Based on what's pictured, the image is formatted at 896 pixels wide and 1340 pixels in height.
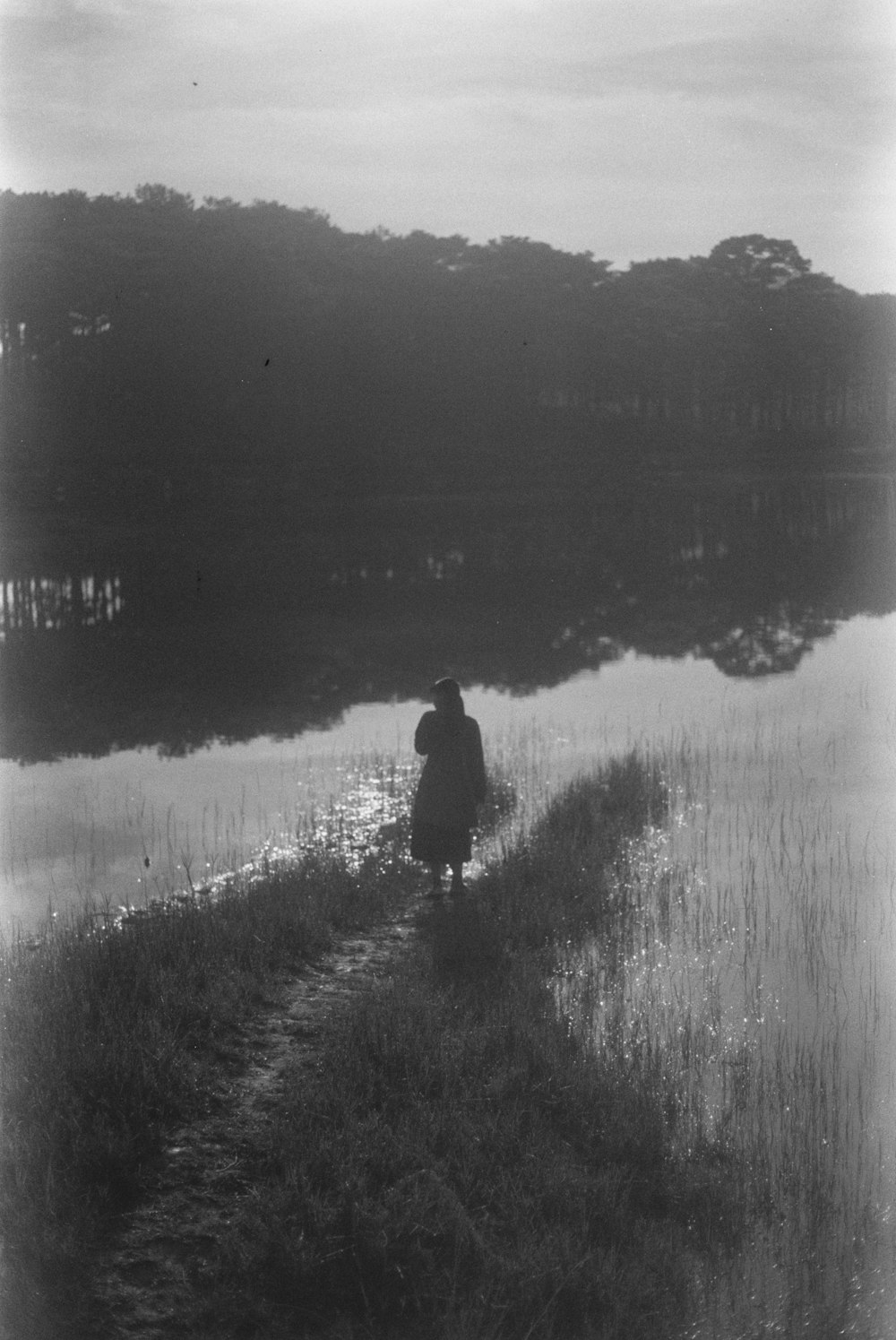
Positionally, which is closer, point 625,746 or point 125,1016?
point 125,1016

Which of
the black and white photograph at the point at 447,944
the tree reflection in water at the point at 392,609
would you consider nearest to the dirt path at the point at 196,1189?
the black and white photograph at the point at 447,944

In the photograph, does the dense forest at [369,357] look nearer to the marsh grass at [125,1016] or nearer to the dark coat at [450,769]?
the marsh grass at [125,1016]

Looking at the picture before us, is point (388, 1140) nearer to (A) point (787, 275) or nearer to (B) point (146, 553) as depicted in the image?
(B) point (146, 553)

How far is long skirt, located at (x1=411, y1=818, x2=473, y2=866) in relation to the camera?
11172 mm

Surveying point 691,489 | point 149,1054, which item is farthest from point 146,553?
point 149,1054

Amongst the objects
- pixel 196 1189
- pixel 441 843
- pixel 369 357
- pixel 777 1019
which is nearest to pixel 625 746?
pixel 441 843

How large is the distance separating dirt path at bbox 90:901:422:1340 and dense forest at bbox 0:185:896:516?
40.7 m

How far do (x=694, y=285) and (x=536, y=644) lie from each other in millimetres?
47911

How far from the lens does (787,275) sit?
78500 mm

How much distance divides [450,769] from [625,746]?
29.4ft

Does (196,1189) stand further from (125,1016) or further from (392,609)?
(392,609)

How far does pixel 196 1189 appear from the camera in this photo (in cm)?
662

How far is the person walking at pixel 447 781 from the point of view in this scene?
430 inches

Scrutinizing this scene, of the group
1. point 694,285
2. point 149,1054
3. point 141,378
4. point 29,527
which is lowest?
point 149,1054
